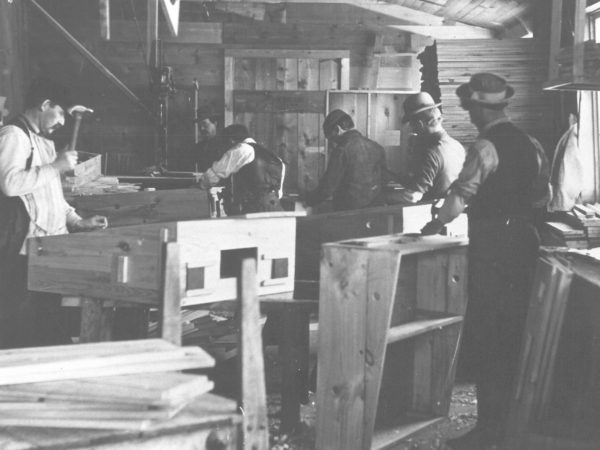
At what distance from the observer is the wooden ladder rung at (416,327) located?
4.00 m

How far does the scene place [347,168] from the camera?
23.4 feet

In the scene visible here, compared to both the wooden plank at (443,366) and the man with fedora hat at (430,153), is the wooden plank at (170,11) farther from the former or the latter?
the wooden plank at (443,366)

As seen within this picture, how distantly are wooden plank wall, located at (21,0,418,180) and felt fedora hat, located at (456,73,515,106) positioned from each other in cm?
694

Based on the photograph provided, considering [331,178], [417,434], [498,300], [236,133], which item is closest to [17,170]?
[417,434]

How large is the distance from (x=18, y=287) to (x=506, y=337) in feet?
8.65

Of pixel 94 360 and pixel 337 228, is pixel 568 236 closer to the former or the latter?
pixel 337 228

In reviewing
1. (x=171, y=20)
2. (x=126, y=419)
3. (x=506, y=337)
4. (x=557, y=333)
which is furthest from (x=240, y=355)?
(x=171, y=20)

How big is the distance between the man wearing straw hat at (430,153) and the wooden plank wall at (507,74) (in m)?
1.71

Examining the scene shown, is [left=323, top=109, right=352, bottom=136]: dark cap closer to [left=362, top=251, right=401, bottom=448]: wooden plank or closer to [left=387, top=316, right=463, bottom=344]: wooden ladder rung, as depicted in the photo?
[left=387, top=316, right=463, bottom=344]: wooden ladder rung

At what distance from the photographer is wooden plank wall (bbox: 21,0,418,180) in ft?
37.3

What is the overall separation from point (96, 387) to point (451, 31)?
1051 cm

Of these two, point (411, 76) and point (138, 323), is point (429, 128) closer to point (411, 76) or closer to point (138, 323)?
point (138, 323)

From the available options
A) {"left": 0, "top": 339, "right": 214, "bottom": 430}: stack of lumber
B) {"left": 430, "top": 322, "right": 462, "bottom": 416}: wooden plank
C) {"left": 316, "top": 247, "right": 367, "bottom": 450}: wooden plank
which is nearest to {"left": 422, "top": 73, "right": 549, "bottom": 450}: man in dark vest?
{"left": 430, "top": 322, "right": 462, "bottom": 416}: wooden plank

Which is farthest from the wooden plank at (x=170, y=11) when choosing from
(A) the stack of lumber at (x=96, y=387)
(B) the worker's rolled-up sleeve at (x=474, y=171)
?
(A) the stack of lumber at (x=96, y=387)
